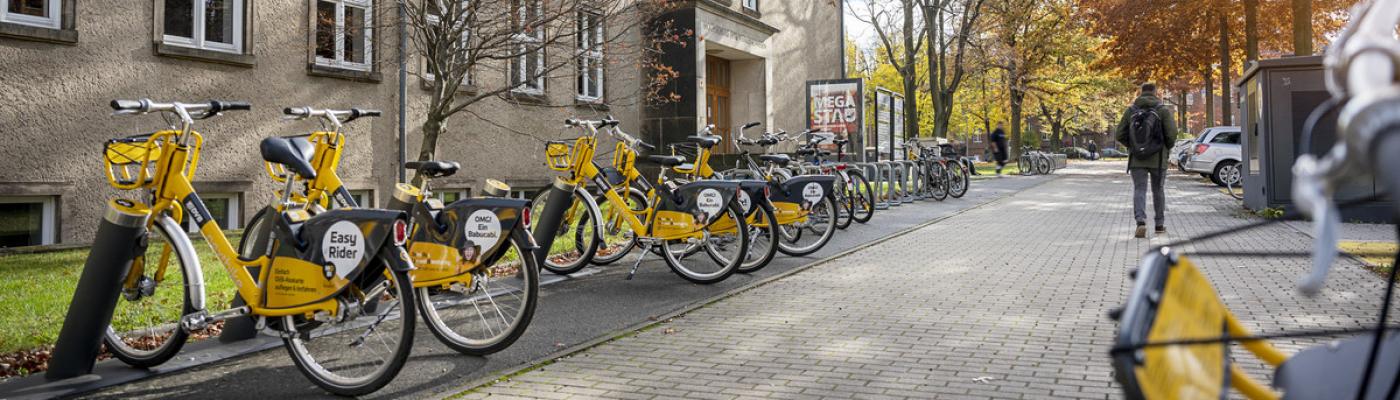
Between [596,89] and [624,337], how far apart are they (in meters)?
14.3

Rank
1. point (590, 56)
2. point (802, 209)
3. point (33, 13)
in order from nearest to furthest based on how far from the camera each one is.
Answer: point (802, 209) < point (33, 13) < point (590, 56)

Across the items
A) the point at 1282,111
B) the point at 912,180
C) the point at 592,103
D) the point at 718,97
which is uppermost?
the point at 718,97

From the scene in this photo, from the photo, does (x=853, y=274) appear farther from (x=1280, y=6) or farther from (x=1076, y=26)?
(x=1076, y=26)

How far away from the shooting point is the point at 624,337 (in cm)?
581

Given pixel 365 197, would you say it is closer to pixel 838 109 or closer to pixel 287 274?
pixel 838 109

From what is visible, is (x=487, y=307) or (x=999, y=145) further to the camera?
(x=487, y=307)

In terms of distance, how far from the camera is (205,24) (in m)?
12.0

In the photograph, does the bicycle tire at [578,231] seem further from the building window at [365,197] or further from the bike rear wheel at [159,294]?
the building window at [365,197]

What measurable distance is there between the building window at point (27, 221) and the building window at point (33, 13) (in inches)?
66.9

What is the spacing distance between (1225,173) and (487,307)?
2415cm

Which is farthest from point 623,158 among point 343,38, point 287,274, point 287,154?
point 343,38

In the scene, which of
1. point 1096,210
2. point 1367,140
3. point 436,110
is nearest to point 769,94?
point 1096,210

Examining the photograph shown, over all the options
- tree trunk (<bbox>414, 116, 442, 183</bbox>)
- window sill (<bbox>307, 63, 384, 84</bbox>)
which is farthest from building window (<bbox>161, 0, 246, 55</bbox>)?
tree trunk (<bbox>414, 116, 442, 183</bbox>)

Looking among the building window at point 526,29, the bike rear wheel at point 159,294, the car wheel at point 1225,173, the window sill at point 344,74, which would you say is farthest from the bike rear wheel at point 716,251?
the car wheel at point 1225,173
